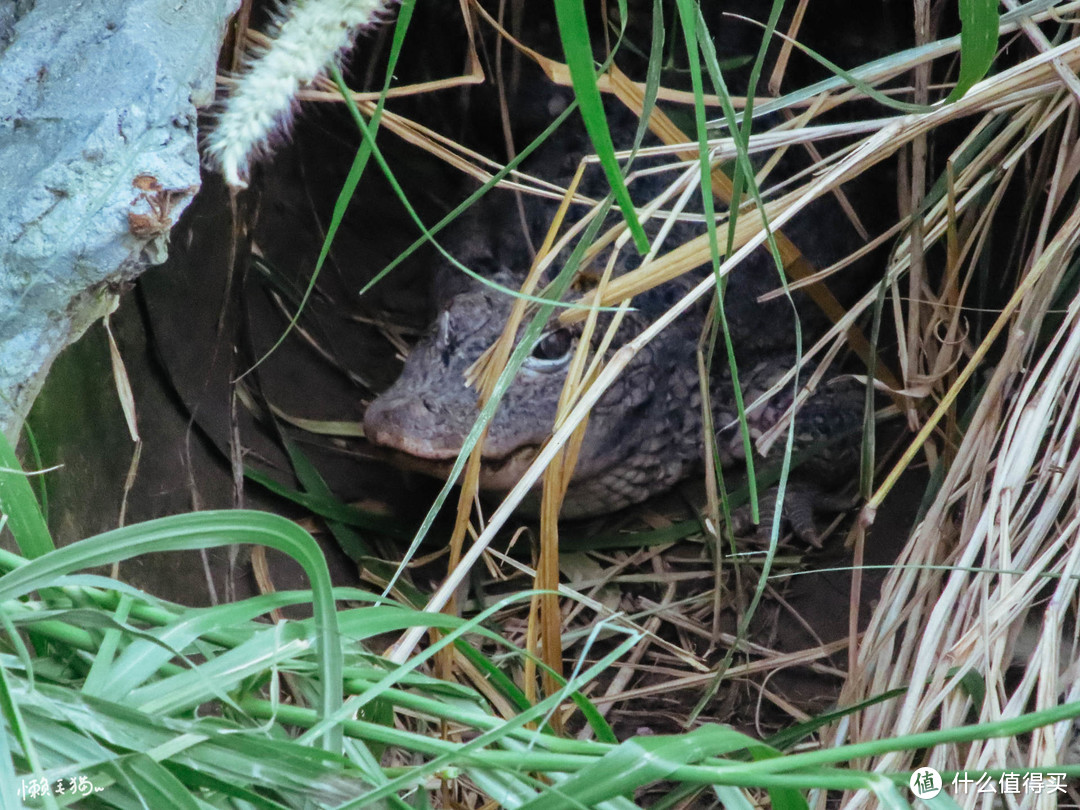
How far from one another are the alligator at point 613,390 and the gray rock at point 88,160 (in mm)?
761

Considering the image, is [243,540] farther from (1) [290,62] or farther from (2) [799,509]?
(2) [799,509]

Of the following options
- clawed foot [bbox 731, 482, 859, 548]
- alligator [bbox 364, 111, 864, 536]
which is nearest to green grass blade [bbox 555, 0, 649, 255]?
alligator [bbox 364, 111, 864, 536]

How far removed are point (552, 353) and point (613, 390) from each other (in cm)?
16

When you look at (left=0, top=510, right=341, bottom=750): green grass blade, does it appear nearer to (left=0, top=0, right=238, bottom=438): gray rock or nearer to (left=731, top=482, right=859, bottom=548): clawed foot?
(left=0, top=0, right=238, bottom=438): gray rock

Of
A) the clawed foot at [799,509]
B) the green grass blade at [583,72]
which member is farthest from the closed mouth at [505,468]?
the green grass blade at [583,72]

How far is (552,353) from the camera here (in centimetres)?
182

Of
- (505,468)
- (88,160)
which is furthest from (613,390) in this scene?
(88,160)

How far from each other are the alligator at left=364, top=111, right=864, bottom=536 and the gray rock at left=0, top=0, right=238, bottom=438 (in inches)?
30.0

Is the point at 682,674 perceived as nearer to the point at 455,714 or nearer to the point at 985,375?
the point at 985,375

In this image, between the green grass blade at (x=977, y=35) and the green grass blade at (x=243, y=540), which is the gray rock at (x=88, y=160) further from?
the green grass blade at (x=977, y=35)

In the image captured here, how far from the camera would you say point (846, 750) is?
63cm

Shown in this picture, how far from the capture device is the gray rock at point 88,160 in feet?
2.92

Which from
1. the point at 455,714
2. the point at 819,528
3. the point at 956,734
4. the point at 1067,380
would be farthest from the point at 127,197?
the point at 819,528

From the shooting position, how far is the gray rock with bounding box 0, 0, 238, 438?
89cm
